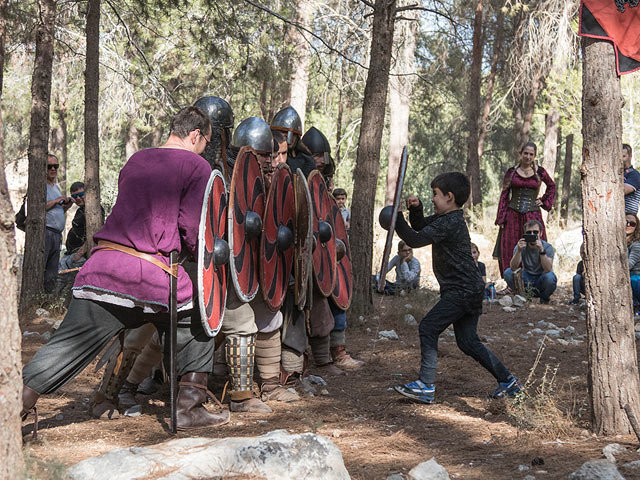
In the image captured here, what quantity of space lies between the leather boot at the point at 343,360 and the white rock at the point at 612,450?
2727mm

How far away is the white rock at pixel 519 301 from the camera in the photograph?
931cm

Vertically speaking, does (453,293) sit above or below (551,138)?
below

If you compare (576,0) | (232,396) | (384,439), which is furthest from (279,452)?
(576,0)

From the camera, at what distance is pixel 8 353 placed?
8.28 ft

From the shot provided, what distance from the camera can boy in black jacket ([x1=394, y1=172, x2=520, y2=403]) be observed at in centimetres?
469

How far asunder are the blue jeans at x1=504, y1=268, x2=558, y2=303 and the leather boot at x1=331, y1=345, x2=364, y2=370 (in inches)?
167

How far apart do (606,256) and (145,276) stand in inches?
89.2

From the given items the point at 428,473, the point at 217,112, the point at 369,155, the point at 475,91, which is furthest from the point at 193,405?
the point at 475,91

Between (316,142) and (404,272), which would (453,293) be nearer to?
(316,142)

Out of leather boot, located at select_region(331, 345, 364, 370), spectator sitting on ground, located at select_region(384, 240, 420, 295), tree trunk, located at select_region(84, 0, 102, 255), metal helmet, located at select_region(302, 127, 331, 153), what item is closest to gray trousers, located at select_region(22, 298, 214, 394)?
leather boot, located at select_region(331, 345, 364, 370)

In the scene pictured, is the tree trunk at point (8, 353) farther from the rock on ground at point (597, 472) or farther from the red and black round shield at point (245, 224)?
the rock on ground at point (597, 472)

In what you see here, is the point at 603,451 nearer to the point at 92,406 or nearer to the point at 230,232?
the point at 230,232

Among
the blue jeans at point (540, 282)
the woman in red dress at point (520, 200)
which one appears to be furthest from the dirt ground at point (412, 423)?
the woman in red dress at point (520, 200)

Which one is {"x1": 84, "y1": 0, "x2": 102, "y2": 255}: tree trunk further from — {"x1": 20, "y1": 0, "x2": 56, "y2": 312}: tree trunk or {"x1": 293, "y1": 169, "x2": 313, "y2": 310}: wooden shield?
{"x1": 293, "y1": 169, "x2": 313, "y2": 310}: wooden shield
